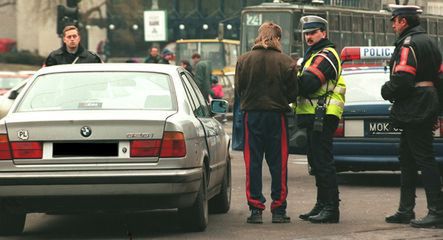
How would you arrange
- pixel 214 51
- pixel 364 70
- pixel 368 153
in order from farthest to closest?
pixel 214 51
pixel 364 70
pixel 368 153

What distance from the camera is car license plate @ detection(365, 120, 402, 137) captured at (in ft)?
44.1

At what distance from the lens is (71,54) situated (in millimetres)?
12578

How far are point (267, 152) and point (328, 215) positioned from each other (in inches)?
28.7

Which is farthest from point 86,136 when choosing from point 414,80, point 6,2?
point 6,2

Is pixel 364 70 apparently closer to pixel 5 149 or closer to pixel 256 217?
pixel 256 217

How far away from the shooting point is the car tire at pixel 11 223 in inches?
372

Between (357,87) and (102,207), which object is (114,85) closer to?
(102,207)

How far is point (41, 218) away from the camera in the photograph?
10914mm

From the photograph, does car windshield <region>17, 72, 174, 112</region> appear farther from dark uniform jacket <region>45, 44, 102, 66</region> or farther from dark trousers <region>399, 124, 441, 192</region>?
dark uniform jacket <region>45, 44, 102, 66</region>

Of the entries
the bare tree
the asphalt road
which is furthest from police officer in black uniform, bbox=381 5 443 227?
the bare tree

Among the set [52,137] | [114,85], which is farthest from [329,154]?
[52,137]

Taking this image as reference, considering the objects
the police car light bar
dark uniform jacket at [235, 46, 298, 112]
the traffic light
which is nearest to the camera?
dark uniform jacket at [235, 46, 298, 112]

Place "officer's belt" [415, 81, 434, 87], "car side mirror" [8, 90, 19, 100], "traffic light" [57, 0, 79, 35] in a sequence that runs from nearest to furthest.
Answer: "officer's belt" [415, 81, 434, 87]
"car side mirror" [8, 90, 19, 100]
"traffic light" [57, 0, 79, 35]

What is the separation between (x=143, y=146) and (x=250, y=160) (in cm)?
174
